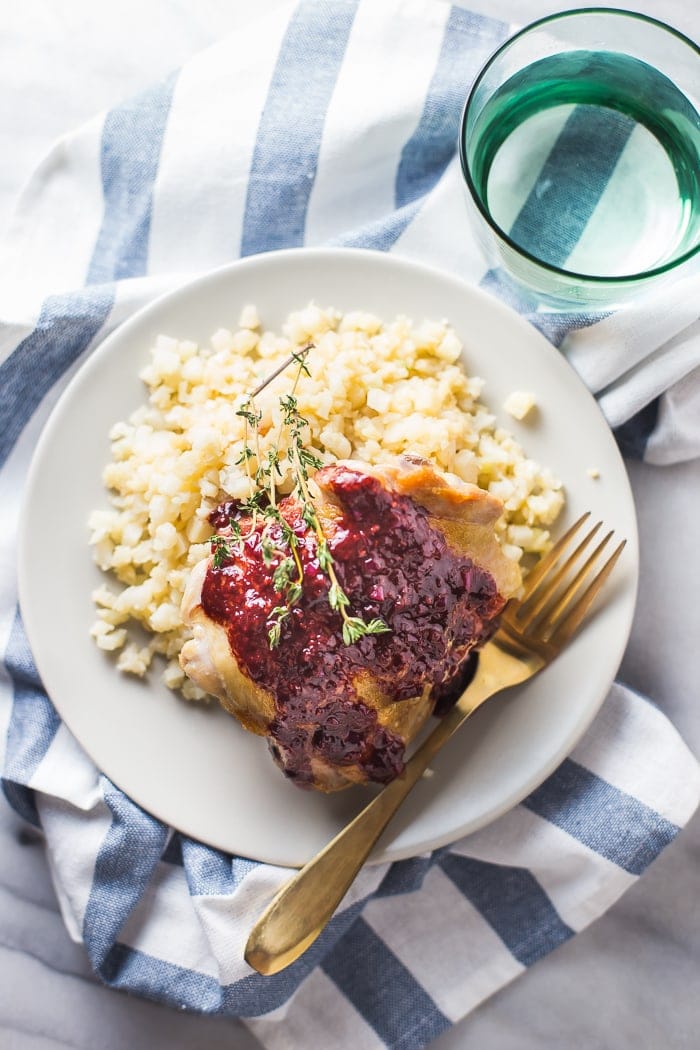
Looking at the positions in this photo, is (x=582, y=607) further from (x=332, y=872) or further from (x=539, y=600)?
(x=332, y=872)

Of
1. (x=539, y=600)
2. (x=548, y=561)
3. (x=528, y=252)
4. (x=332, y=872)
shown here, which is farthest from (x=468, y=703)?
(x=528, y=252)

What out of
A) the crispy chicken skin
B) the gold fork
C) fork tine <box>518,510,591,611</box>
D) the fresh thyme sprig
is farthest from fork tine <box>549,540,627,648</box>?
the fresh thyme sprig

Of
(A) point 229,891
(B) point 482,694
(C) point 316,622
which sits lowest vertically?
(A) point 229,891

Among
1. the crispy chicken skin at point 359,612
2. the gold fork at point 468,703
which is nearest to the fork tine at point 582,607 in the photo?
the gold fork at point 468,703

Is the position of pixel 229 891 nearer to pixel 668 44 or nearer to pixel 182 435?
pixel 182 435

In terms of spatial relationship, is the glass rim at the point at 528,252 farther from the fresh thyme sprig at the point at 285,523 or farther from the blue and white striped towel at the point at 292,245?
the fresh thyme sprig at the point at 285,523

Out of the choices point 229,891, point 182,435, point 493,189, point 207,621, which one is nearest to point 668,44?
point 493,189
